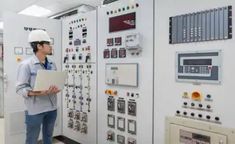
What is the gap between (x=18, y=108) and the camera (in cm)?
306

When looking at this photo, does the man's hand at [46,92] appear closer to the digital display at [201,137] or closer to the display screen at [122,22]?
the display screen at [122,22]

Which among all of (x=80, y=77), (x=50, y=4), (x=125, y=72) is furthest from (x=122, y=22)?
(x=50, y=4)

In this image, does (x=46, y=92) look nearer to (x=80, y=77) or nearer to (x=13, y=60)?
(x=80, y=77)

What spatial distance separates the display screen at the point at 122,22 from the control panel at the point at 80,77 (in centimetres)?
38

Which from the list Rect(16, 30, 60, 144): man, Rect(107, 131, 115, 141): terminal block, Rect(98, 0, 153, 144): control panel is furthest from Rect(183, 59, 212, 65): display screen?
Rect(16, 30, 60, 144): man

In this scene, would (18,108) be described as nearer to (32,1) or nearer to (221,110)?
(32,1)

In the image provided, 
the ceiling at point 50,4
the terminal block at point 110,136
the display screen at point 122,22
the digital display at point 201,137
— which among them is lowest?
the terminal block at point 110,136

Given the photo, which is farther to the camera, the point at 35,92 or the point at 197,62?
the point at 35,92

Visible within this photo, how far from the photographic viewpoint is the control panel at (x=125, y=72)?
2.20 m

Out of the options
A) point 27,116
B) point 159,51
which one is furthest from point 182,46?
point 27,116

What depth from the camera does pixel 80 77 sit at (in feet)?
10.1

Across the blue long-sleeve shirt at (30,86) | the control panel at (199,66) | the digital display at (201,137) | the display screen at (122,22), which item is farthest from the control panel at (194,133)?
the blue long-sleeve shirt at (30,86)

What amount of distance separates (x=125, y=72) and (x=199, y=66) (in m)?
0.84

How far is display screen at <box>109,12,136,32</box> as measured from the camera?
232 centimetres
